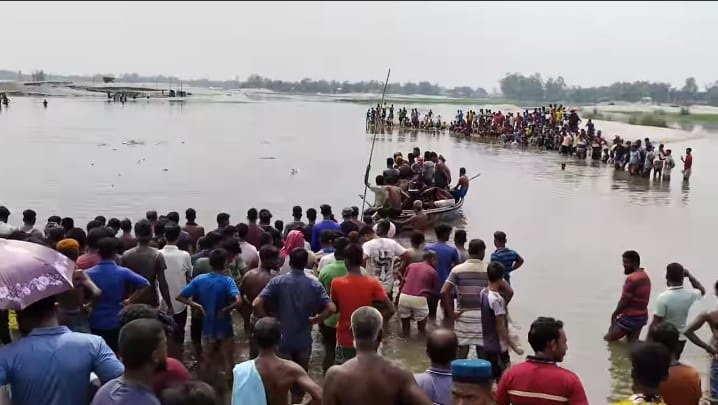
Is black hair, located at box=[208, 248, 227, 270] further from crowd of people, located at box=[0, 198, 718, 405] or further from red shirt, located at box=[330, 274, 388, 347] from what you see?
red shirt, located at box=[330, 274, 388, 347]

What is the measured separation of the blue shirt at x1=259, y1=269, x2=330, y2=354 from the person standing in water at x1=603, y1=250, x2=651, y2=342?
3.83m

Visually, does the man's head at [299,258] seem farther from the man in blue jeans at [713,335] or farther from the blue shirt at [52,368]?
the man in blue jeans at [713,335]

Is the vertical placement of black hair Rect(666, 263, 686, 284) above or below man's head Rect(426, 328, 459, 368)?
below

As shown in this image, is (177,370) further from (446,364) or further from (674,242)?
(674,242)

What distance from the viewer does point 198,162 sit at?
100 feet

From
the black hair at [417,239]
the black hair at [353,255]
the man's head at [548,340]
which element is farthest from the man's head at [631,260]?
the man's head at [548,340]

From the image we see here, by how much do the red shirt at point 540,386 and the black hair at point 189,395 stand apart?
5.72 ft

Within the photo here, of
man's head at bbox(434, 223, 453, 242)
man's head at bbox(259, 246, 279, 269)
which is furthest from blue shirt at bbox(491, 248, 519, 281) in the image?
man's head at bbox(259, 246, 279, 269)

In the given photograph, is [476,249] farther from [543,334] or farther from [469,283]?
[543,334]

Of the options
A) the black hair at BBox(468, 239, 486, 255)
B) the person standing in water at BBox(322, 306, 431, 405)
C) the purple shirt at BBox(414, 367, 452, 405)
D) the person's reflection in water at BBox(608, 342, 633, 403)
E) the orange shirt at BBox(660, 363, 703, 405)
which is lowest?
the person's reflection in water at BBox(608, 342, 633, 403)

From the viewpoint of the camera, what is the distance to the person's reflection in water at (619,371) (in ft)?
26.1

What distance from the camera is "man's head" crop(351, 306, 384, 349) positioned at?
4246mm

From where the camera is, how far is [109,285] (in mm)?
6328

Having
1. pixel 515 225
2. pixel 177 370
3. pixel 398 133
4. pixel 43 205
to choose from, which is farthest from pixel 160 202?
pixel 398 133
